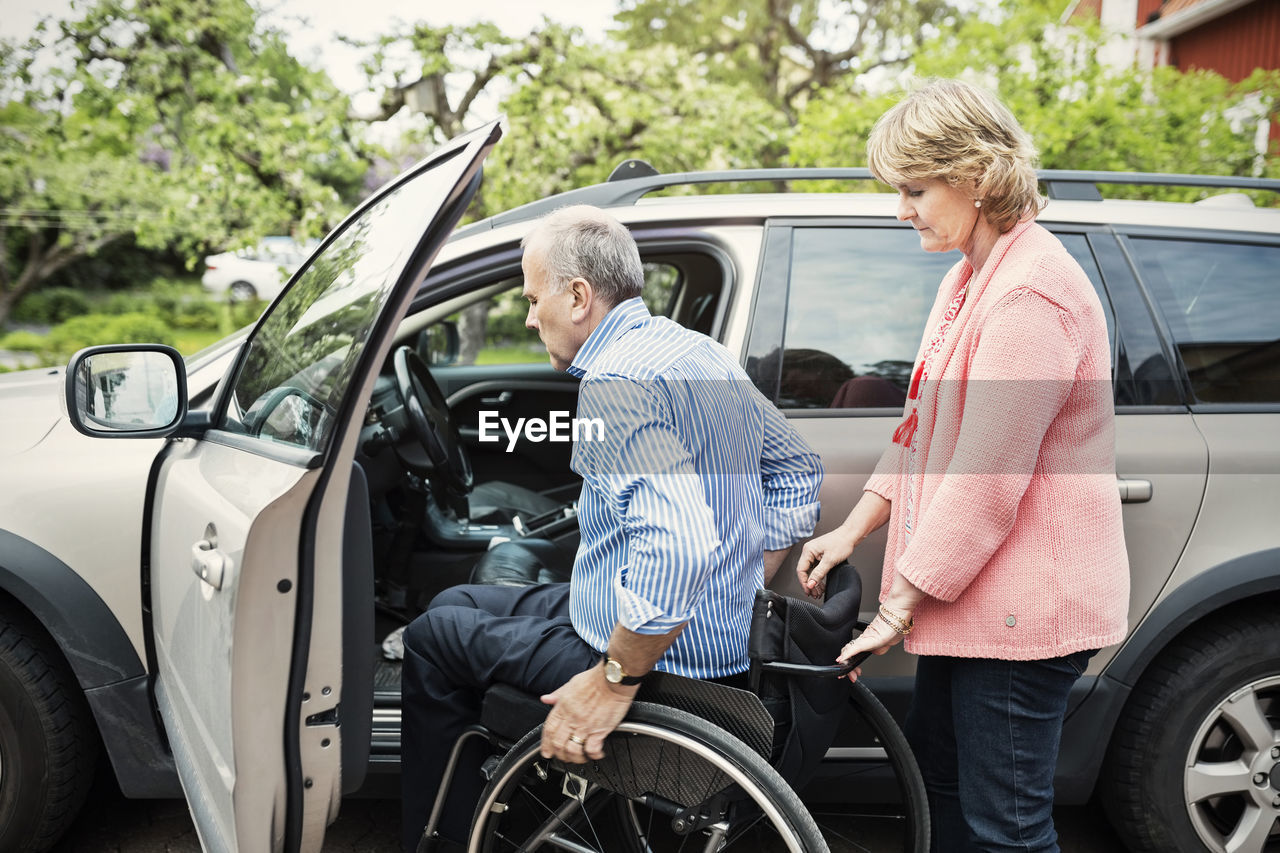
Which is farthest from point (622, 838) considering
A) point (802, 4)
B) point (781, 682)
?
point (802, 4)

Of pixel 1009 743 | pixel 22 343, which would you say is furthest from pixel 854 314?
pixel 22 343

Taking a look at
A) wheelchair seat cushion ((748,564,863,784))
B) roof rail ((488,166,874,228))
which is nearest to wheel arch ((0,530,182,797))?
roof rail ((488,166,874,228))

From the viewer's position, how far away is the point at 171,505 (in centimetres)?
199

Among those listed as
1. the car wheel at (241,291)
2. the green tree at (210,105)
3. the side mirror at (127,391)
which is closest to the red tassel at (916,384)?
the side mirror at (127,391)

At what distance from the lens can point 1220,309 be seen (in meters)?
2.34

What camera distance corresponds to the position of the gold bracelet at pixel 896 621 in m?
1.69

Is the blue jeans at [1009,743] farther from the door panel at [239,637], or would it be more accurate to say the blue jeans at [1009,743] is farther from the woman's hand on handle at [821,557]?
the door panel at [239,637]

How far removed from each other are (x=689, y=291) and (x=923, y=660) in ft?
6.70

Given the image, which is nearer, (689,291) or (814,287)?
(814,287)

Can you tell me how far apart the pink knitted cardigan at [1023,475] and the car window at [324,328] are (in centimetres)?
94

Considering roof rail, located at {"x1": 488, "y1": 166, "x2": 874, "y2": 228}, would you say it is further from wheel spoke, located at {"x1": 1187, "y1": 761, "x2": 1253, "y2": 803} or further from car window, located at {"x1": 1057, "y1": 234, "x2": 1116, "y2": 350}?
wheel spoke, located at {"x1": 1187, "y1": 761, "x2": 1253, "y2": 803}

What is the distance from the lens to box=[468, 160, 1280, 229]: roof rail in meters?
2.49

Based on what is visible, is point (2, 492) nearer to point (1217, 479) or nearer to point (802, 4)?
point (1217, 479)

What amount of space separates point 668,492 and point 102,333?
15608 millimetres
